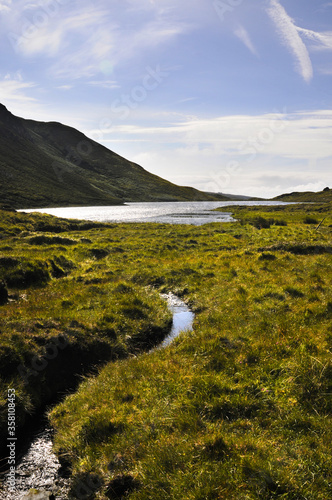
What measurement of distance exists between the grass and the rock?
0.48m

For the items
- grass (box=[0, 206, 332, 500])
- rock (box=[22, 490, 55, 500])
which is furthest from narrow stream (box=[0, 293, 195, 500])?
grass (box=[0, 206, 332, 500])

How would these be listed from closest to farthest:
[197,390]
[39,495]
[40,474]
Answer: [39,495] → [40,474] → [197,390]

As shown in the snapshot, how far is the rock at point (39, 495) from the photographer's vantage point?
6250mm

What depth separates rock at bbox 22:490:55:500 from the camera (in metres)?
6.25

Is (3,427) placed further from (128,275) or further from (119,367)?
(128,275)

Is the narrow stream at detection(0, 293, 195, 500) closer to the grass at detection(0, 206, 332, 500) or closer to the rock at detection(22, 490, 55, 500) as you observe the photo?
the rock at detection(22, 490, 55, 500)

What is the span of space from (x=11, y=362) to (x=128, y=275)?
12.9 m

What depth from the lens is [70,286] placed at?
19.0 m

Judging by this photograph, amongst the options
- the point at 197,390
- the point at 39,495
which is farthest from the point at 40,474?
the point at 197,390

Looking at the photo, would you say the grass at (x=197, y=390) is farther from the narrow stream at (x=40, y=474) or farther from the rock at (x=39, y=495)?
the rock at (x=39, y=495)

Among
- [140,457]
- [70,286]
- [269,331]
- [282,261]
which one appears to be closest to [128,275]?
[70,286]

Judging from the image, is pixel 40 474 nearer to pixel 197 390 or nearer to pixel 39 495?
pixel 39 495

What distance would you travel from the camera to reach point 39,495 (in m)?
6.33

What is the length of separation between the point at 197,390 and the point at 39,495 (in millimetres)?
4148
